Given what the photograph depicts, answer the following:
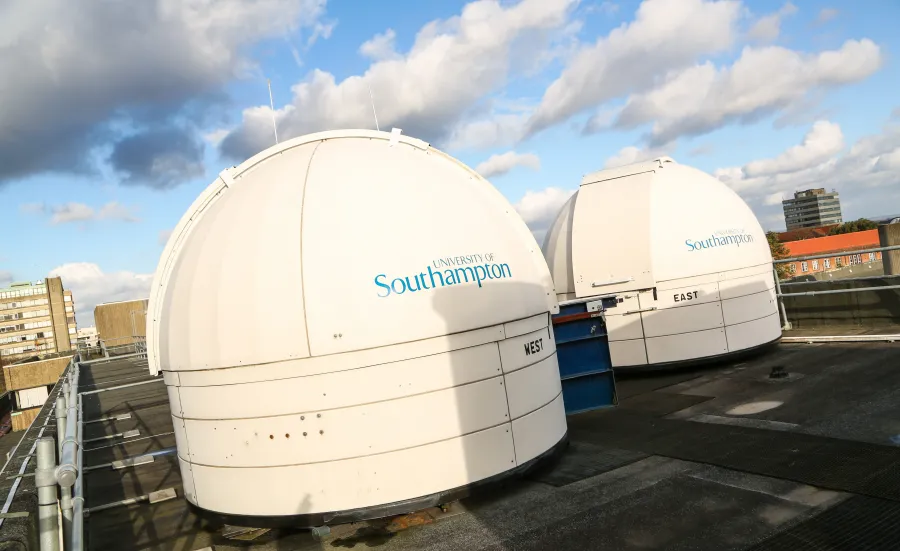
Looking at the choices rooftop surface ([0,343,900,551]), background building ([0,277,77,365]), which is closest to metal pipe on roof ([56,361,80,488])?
rooftop surface ([0,343,900,551])

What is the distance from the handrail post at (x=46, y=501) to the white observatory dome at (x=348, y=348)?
3.37 metres

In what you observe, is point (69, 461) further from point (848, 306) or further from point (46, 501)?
point (848, 306)

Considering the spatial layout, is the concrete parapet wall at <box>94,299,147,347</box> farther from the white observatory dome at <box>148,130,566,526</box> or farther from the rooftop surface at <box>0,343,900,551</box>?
the white observatory dome at <box>148,130,566,526</box>

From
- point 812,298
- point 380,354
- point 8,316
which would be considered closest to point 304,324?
point 380,354

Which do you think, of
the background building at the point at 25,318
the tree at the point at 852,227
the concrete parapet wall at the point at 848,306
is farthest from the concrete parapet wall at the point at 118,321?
the background building at the point at 25,318

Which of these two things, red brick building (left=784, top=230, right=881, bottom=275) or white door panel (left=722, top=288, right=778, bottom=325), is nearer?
white door panel (left=722, top=288, right=778, bottom=325)

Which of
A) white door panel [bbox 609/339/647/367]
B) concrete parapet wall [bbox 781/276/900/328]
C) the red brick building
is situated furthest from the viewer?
the red brick building

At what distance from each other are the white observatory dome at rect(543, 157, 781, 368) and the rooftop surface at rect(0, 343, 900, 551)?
8.57ft

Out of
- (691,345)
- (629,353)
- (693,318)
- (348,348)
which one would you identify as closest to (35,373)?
(629,353)

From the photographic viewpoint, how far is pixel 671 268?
14469 mm

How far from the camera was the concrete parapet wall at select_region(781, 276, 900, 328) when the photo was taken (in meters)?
15.8

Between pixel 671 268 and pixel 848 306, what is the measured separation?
20.9ft

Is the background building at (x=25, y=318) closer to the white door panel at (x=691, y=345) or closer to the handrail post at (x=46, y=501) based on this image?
the white door panel at (x=691, y=345)

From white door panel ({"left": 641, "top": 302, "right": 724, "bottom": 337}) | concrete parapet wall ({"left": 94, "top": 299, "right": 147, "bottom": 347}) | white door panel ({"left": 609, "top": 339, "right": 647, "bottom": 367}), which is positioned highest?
concrete parapet wall ({"left": 94, "top": 299, "right": 147, "bottom": 347})
